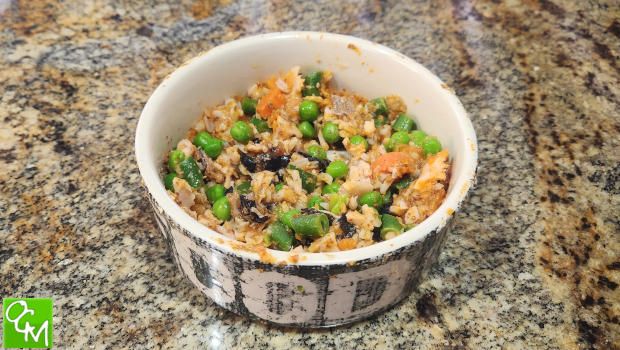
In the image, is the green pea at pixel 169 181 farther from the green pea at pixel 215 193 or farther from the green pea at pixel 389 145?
the green pea at pixel 389 145

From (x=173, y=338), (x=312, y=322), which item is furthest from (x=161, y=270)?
(x=312, y=322)

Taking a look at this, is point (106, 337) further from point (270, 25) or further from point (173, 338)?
point (270, 25)

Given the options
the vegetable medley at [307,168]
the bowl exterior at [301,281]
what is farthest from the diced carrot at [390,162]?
the bowl exterior at [301,281]

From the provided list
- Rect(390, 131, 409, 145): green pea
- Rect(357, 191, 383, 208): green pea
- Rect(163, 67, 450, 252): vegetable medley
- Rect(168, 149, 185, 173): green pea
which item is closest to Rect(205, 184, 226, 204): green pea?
Rect(163, 67, 450, 252): vegetable medley

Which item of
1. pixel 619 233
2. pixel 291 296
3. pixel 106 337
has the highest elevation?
pixel 291 296

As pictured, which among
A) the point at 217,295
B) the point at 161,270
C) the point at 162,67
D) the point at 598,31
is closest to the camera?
the point at 217,295

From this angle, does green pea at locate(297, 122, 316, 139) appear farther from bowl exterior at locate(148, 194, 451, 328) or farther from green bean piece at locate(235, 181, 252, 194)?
bowl exterior at locate(148, 194, 451, 328)

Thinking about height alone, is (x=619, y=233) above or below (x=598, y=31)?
below
